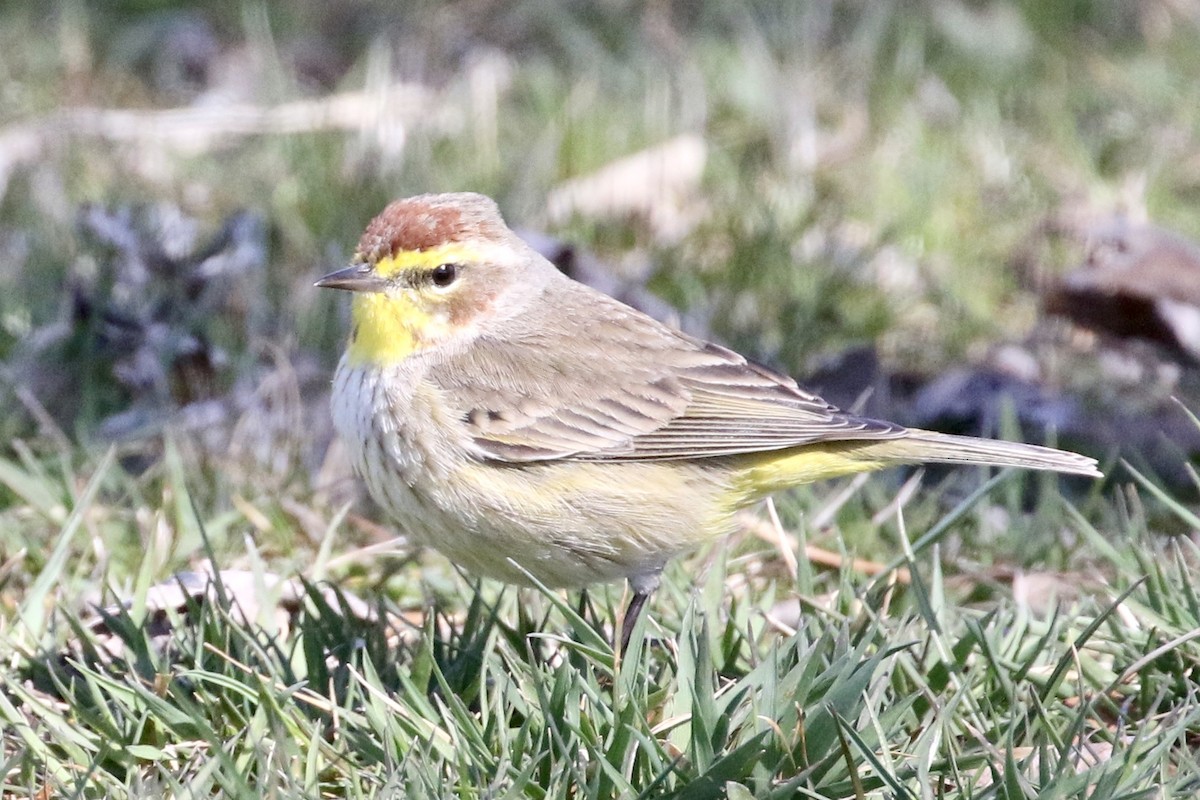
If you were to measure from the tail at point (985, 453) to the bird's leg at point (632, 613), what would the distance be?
2.79 feet

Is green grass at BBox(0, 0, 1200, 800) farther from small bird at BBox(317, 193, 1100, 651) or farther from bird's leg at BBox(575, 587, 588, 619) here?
small bird at BBox(317, 193, 1100, 651)

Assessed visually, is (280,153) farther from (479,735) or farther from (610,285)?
(479,735)

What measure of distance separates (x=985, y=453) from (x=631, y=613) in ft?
3.62

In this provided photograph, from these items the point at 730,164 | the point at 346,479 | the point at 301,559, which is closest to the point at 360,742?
the point at 301,559

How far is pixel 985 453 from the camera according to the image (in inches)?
183

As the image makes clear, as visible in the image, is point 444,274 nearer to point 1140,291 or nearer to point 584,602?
point 584,602

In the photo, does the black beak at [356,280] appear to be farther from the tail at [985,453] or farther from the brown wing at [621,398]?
the tail at [985,453]

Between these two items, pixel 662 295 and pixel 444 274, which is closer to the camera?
pixel 444 274

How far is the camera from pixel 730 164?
7.87 metres

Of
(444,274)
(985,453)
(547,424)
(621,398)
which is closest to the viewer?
(985,453)

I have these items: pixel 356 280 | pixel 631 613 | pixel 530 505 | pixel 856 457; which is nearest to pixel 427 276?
pixel 356 280

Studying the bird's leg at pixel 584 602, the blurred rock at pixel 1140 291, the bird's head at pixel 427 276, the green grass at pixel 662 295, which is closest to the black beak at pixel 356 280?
the bird's head at pixel 427 276

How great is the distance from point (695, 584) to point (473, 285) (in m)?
1.16

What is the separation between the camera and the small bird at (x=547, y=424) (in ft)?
14.8
